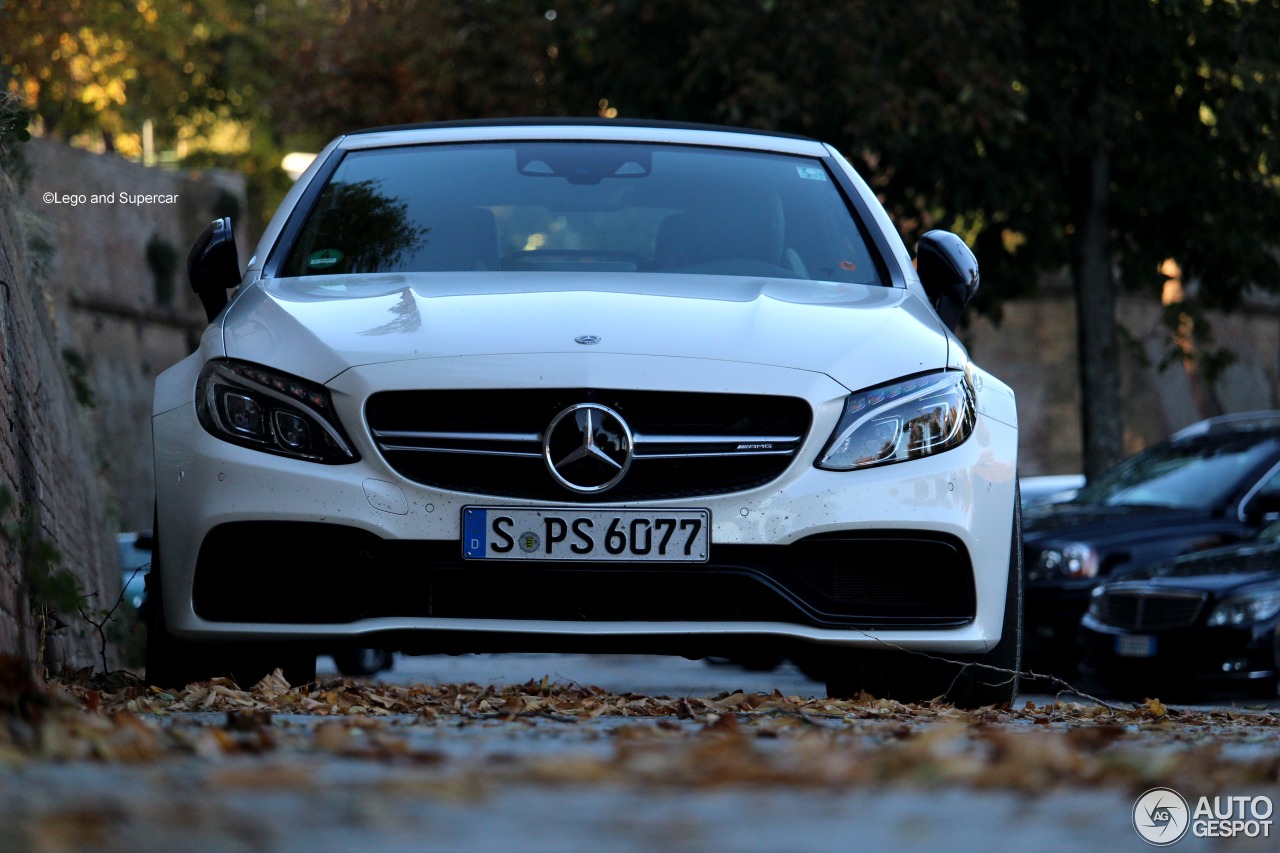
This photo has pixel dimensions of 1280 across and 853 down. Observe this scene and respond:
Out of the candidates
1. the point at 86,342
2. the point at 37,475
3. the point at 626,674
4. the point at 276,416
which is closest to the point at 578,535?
the point at 276,416

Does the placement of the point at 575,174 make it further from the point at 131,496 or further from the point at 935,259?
the point at 131,496

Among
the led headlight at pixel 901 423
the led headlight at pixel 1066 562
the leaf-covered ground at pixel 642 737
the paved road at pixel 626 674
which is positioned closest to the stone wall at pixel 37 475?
the leaf-covered ground at pixel 642 737

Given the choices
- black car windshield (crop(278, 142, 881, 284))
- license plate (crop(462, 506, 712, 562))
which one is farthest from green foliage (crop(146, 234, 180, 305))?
license plate (crop(462, 506, 712, 562))

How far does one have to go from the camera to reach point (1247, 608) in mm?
10023

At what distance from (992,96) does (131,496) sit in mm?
18052

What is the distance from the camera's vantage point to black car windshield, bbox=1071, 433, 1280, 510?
39.5ft

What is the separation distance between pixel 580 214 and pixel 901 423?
155cm

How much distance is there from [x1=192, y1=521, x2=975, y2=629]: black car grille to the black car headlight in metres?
0.18

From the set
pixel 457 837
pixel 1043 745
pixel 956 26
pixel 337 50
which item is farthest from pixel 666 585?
pixel 337 50

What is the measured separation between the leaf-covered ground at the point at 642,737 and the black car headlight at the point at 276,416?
0.59 meters

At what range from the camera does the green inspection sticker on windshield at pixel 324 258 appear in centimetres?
570

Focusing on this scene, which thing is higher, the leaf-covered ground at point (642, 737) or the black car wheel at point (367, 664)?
the leaf-covered ground at point (642, 737)

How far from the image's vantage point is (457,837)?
2.35 metres

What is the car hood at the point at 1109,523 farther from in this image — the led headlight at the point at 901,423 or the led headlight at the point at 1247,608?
the led headlight at the point at 901,423
